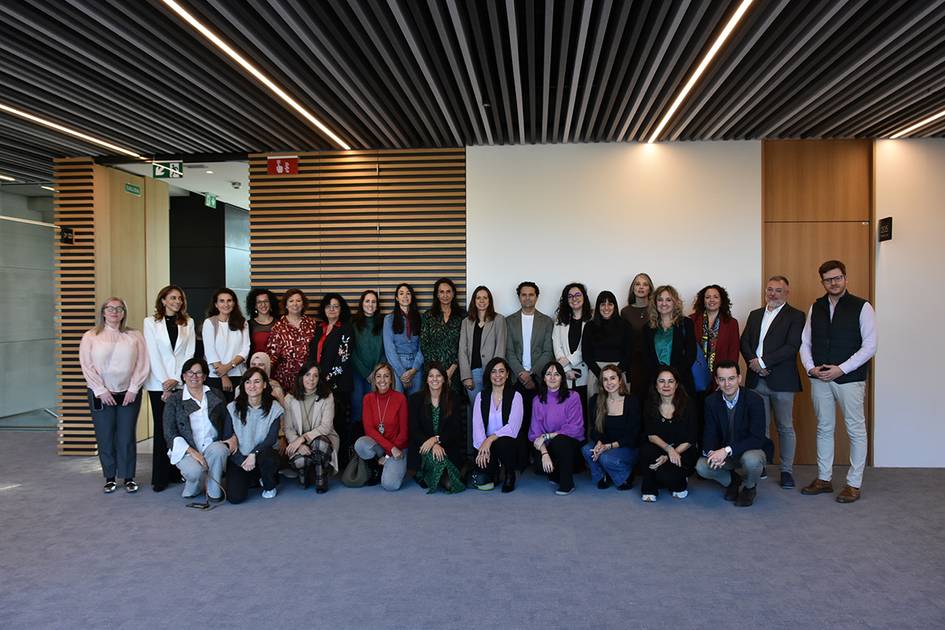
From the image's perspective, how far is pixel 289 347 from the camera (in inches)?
222

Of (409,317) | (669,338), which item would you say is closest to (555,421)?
(669,338)

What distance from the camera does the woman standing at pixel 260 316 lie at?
5.76 meters

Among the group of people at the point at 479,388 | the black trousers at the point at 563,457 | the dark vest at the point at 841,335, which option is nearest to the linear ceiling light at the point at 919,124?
the group of people at the point at 479,388

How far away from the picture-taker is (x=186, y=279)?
10.1 m

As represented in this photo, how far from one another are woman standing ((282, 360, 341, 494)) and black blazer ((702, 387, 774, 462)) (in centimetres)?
309

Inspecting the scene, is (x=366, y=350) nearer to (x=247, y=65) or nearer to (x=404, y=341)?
(x=404, y=341)

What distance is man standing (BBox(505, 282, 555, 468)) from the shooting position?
5.70m

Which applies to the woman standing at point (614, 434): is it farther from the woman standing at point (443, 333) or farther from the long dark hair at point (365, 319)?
the long dark hair at point (365, 319)

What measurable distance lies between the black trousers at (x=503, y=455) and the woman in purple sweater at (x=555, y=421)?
224 millimetres

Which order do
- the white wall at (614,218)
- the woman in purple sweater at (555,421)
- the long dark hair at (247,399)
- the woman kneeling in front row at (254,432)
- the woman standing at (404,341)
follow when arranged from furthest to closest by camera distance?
1. the white wall at (614,218)
2. the woman standing at (404,341)
3. the woman in purple sweater at (555,421)
4. the long dark hair at (247,399)
5. the woman kneeling in front row at (254,432)

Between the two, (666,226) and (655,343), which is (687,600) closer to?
(655,343)

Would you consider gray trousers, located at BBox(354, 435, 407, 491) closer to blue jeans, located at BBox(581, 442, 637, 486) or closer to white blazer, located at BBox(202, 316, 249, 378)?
white blazer, located at BBox(202, 316, 249, 378)

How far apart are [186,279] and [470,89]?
23.5 ft

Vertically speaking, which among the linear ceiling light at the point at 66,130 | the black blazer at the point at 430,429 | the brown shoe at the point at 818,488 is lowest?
the brown shoe at the point at 818,488
